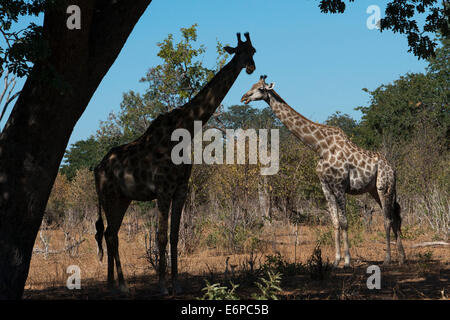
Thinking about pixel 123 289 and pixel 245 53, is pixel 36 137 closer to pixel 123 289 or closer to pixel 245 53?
pixel 123 289

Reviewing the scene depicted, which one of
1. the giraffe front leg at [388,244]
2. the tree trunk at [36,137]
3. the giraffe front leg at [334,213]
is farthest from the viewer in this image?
the giraffe front leg at [388,244]

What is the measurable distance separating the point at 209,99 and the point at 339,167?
147 inches

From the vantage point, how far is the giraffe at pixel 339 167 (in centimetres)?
979

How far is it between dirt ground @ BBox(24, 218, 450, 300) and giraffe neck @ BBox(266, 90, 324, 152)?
7.35 ft

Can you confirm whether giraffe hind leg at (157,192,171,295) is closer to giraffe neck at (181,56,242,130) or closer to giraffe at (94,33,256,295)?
giraffe at (94,33,256,295)

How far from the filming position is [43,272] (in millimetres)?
10508

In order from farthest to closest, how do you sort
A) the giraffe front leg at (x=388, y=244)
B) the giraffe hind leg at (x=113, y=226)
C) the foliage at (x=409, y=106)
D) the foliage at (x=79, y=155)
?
the foliage at (x=79, y=155) → the foliage at (x=409, y=106) → the giraffe front leg at (x=388, y=244) → the giraffe hind leg at (x=113, y=226)

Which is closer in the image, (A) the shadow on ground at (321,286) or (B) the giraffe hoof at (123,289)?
(A) the shadow on ground at (321,286)

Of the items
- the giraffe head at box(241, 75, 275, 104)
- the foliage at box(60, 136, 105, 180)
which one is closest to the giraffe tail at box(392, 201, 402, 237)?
the giraffe head at box(241, 75, 275, 104)

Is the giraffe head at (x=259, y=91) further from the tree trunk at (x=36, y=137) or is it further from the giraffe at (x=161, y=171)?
the tree trunk at (x=36, y=137)

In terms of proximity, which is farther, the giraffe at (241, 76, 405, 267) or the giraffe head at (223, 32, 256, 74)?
the giraffe at (241, 76, 405, 267)

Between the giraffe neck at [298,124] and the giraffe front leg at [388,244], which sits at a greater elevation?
the giraffe neck at [298,124]

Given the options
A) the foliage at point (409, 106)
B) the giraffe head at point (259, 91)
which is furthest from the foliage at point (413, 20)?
the foliage at point (409, 106)

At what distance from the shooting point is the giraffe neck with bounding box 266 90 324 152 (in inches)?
403
